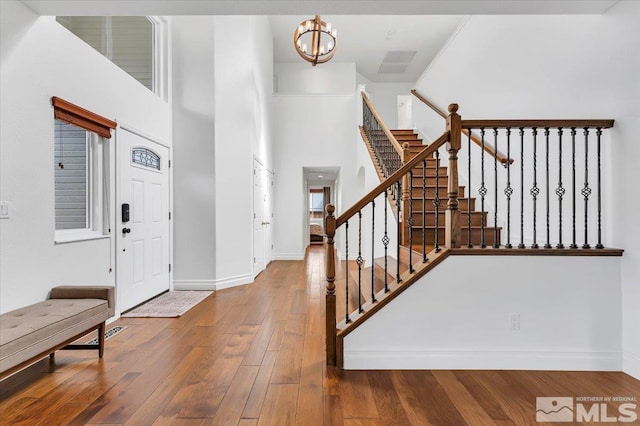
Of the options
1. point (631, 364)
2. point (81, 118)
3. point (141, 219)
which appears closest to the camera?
point (631, 364)

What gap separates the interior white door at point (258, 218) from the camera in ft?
20.4

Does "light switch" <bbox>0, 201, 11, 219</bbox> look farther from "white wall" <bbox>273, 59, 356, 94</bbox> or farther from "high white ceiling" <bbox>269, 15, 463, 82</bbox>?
"white wall" <bbox>273, 59, 356, 94</bbox>

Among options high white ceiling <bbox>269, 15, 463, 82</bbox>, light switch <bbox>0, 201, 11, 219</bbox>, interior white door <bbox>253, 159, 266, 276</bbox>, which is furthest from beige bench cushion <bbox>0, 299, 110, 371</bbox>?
high white ceiling <bbox>269, 15, 463, 82</bbox>

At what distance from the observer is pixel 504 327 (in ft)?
8.65

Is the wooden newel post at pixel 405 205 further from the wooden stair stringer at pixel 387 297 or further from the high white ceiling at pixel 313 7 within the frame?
the high white ceiling at pixel 313 7

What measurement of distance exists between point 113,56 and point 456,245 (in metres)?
4.33

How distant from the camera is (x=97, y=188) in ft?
12.3

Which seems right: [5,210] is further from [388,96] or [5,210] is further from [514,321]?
[388,96]

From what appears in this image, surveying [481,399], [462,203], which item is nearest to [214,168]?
[462,203]

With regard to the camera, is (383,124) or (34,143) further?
(383,124)

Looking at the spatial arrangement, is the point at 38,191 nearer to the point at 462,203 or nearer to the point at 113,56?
the point at 113,56

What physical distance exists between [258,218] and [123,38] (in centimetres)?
343

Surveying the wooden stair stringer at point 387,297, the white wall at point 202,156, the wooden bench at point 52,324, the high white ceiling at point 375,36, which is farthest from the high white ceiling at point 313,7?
the high white ceiling at point 375,36

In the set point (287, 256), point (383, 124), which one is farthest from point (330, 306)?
point (287, 256)
